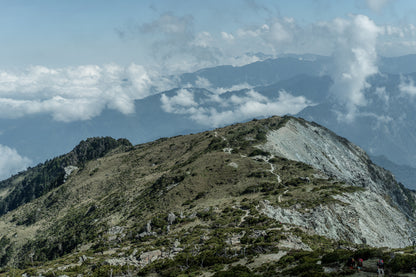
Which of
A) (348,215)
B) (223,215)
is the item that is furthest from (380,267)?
(348,215)

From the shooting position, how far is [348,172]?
131 metres

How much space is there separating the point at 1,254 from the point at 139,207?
67.0 metres

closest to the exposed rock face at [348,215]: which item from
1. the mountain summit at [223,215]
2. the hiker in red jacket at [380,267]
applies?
the mountain summit at [223,215]

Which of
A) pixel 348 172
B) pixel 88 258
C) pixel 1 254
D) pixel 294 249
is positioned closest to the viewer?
pixel 294 249

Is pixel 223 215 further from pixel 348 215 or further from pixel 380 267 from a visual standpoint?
pixel 380 267

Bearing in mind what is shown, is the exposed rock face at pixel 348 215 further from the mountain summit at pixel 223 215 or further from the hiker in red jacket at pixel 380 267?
the hiker in red jacket at pixel 380 267

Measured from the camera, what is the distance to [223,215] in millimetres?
59781

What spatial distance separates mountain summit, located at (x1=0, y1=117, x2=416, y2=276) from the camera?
131 ft

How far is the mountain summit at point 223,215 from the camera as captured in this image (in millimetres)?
40062

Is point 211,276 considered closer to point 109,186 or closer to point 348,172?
point 109,186

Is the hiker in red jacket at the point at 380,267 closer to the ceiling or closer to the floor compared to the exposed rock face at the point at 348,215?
closer to the floor

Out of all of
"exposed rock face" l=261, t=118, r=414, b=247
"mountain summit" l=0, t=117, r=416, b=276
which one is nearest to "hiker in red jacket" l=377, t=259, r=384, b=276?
"mountain summit" l=0, t=117, r=416, b=276

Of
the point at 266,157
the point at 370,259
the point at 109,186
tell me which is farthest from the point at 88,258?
the point at 109,186

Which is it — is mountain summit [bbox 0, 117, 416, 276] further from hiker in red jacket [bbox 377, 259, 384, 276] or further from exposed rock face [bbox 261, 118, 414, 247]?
hiker in red jacket [bbox 377, 259, 384, 276]
